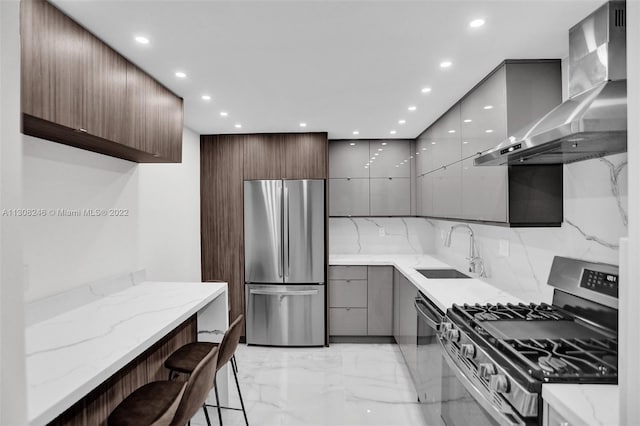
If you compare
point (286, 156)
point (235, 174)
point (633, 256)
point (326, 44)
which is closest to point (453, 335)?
point (633, 256)

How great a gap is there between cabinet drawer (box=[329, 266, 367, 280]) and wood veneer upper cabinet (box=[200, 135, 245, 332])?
1070mm

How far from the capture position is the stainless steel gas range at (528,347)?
1.19 metres

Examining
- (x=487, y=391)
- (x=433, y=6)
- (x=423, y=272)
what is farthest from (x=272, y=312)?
(x=433, y=6)

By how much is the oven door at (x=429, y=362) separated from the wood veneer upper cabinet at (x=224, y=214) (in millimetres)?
2131

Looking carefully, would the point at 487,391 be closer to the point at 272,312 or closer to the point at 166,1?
the point at 166,1

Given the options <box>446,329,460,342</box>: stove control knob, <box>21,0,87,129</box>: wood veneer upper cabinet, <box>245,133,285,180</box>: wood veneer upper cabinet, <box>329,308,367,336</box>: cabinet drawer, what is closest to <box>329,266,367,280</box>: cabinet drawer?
<box>329,308,367,336</box>: cabinet drawer

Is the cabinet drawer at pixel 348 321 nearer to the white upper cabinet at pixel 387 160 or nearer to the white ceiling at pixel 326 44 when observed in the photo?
the white upper cabinet at pixel 387 160

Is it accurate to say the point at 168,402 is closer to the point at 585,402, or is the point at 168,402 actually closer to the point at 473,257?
the point at 585,402

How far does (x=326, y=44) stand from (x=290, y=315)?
288 cm

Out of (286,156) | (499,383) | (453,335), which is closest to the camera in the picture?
(499,383)

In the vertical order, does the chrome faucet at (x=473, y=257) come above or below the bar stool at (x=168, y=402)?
above

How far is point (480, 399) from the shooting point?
1.45 m

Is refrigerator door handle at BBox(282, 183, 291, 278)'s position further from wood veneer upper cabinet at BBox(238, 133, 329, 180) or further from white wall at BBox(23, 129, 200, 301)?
white wall at BBox(23, 129, 200, 301)

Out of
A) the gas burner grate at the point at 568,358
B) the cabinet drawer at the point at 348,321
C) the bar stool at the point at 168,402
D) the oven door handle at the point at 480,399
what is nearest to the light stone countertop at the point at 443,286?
the oven door handle at the point at 480,399
